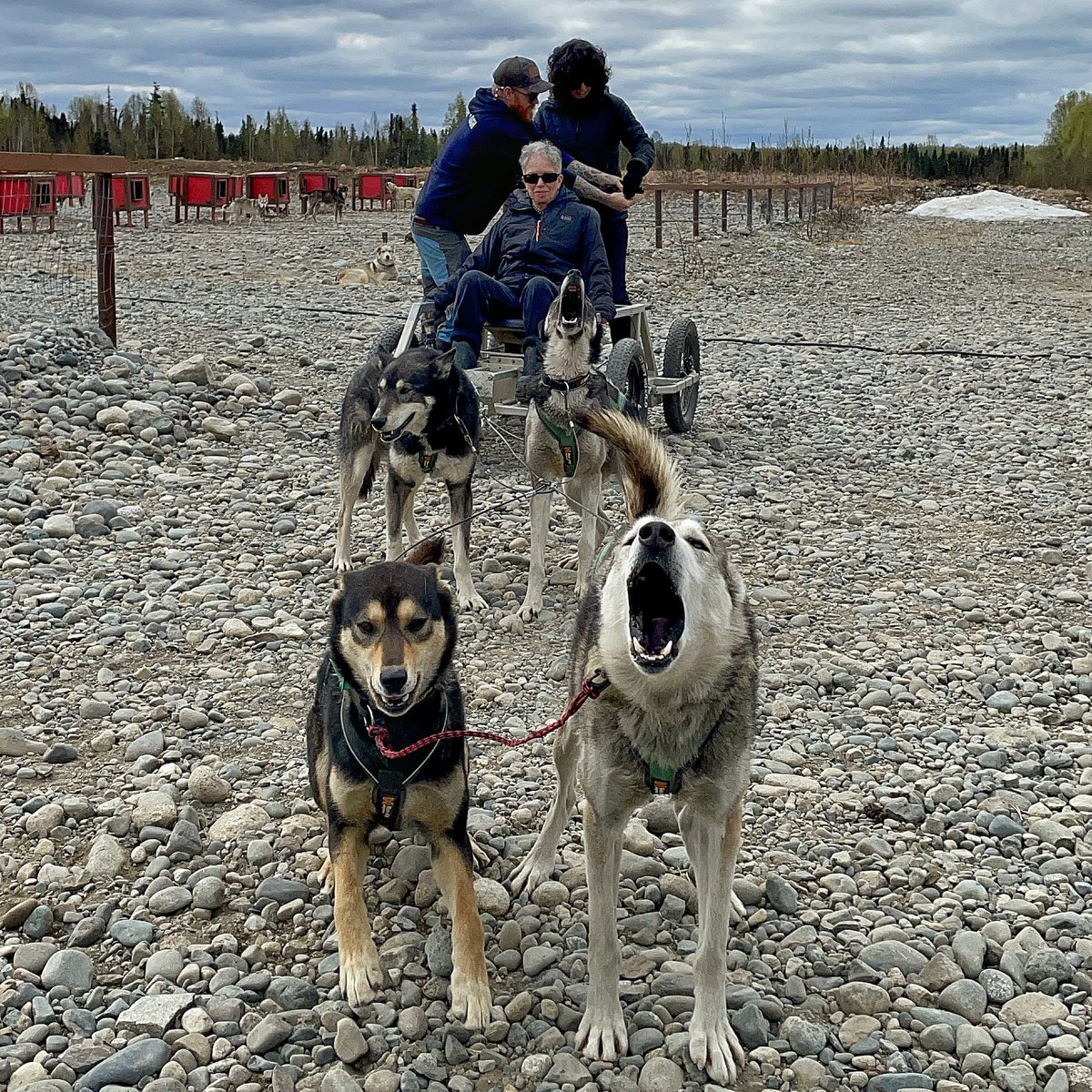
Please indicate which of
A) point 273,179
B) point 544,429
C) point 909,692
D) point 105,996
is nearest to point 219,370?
point 544,429

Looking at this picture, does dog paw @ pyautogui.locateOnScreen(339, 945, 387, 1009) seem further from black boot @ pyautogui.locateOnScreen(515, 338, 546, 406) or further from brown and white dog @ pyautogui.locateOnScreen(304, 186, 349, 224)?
brown and white dog @ pyautogui.locateOnScreen(304, 186, 349, 224)

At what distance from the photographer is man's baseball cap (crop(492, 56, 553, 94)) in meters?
7.18

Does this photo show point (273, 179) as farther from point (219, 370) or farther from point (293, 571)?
point (293, 571)

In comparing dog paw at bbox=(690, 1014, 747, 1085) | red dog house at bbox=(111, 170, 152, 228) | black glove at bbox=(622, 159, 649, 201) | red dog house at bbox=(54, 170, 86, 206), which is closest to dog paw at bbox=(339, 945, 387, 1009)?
dog paw at bbox=(690, 1014, 747, 1085)

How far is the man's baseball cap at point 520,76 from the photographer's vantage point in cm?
718

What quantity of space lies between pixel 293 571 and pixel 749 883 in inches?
138

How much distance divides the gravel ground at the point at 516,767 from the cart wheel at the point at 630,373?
0.79 meters

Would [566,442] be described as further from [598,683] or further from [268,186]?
[268,186]

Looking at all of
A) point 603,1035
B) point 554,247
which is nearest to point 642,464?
point 603,1035

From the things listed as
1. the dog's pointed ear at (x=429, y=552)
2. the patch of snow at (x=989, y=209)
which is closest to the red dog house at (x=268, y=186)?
the patch of snow at (x=989, y=209)

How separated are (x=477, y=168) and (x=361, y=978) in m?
5.89

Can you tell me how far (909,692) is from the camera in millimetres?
4816

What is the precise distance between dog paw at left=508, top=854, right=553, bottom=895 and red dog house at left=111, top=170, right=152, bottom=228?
24104 millimetres

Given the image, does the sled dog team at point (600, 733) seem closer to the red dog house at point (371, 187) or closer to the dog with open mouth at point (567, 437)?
the dog with open mouth at point (567, 437)
